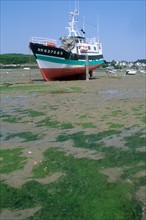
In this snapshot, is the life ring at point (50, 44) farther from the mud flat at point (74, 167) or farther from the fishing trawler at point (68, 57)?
the mud flat at point (74, 167)

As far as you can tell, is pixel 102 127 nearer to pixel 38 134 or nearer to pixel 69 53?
pixel 38 134

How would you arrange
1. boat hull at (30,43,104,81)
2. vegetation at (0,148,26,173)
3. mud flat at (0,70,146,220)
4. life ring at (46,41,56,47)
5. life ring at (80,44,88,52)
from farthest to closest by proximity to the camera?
life ring at (80,44,88,52) → life ring at (46,41,56,47) → boat hull at (30,43,104,81) → vegetation at (0,148,26,173) → mud flat at (0,70,146,220)

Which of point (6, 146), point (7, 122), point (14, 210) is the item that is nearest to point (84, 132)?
point (6, 146)

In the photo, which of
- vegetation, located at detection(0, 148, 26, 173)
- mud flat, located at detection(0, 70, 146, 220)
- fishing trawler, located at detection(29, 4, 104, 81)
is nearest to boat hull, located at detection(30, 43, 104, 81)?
fishing trawler, located at detection(29, 4, 104, 81)

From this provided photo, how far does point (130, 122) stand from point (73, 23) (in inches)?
1467

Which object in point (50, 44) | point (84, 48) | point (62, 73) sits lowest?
point (62, 73)

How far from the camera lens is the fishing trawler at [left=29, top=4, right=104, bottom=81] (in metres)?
41.8

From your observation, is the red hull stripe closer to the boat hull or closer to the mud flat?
the boat hull

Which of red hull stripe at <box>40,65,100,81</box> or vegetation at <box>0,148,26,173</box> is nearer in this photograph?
vegetation at <box>0,148,26,173</box>

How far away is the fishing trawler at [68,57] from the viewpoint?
Result: 4184 centimetres

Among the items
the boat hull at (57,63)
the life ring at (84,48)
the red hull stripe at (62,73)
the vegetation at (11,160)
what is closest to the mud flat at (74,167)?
the vegetation at (11,160)

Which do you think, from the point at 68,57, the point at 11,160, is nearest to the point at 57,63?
the point at 68,57

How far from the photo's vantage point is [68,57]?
43.3 m

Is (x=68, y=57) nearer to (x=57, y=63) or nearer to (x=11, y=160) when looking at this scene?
(x=57, y=63)
